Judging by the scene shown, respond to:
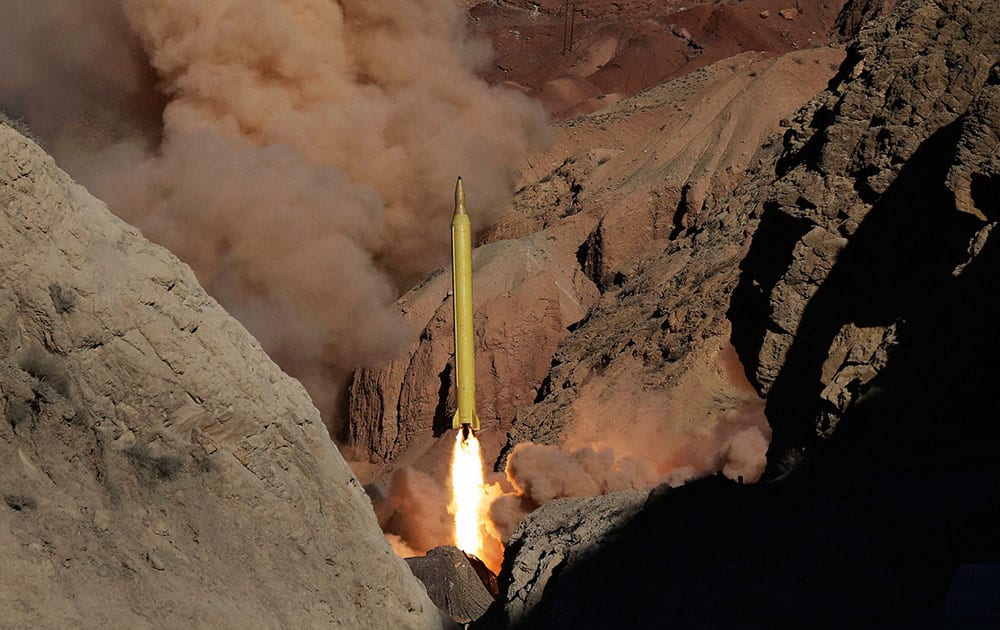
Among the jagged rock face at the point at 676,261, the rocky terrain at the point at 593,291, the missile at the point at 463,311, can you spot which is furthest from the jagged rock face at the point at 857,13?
the missile at the point at 463,311

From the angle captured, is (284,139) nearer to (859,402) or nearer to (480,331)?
(480,331)

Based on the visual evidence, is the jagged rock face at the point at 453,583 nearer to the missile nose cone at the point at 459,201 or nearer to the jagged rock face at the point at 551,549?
the jagged rock face at the point at 551,549

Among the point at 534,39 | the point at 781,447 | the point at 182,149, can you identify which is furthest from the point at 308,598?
the point at 534,39

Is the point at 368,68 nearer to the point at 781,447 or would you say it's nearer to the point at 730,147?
the point at 730,147

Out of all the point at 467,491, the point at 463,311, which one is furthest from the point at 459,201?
the point at 467,491

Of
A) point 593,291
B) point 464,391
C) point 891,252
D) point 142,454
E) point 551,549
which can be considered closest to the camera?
point 142,454

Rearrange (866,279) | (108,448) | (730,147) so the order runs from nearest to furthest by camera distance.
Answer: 1. (108,448)
2. (866,279)
3. (730,147)
